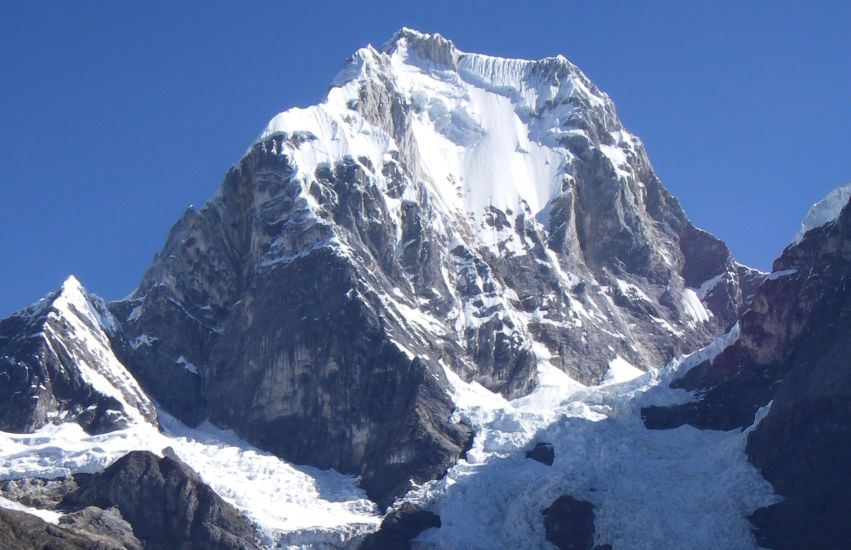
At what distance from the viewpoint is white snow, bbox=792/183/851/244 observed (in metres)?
164

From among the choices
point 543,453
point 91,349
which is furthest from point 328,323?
point 543,453

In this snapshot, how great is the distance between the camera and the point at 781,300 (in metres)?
165

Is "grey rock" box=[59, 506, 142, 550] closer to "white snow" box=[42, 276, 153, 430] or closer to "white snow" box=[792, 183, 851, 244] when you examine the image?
"white snow" box=[42, 276, 153, 430]

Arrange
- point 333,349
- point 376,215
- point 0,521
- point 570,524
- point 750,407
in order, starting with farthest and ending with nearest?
point 376,215 < point 333,349 < point 750,407 < point 570,524 < point 0,521

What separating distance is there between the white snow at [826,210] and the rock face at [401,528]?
152 ft

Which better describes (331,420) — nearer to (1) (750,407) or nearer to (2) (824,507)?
(1) (750,407)

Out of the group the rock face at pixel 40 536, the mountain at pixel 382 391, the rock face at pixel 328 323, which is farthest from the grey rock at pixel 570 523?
the rock face at pixel 40 536

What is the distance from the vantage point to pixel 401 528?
493 feet

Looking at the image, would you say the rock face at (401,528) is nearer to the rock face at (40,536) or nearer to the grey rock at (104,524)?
the grey rock at (104,524)

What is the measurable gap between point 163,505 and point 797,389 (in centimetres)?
5600

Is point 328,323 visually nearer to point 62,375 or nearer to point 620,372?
point 62,375

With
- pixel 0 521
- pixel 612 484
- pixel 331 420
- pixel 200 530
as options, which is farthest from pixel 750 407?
pixel 0 521

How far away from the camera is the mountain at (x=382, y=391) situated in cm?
15100

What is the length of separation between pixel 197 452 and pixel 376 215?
38.8 meters
